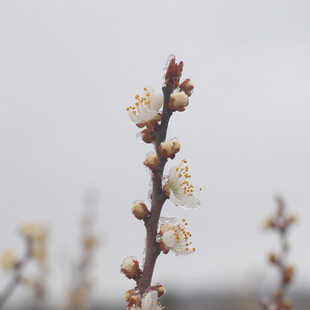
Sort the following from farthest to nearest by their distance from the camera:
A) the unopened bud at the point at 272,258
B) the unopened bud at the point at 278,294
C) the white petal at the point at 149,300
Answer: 1. the unopened bud at the point at 272,258
2. the unopened bud at the point at 278,294
3. the white petal at the point at 149,300

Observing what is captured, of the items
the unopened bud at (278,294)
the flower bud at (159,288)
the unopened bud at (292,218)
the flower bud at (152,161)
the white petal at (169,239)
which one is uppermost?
the unopened bud at (292,218)

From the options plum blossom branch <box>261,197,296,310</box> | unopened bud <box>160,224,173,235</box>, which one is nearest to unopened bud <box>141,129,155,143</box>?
unopened bud <box>160,224,173,235</box>

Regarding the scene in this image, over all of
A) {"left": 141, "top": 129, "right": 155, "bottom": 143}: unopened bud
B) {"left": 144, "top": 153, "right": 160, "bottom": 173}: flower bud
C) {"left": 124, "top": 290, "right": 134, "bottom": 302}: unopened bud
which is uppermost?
{"left": 141, "top": 129, "right": 155, "bottom": 143}: unopened bud

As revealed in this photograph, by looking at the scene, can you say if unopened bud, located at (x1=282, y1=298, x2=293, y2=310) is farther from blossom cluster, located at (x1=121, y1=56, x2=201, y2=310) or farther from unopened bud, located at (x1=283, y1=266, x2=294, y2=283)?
blossom cluster, located at (x1=121, y1=56, x2=201, y2=310)

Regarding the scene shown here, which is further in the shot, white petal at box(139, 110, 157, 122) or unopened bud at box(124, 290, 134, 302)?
white petal at box(139, 110, 157, 122)

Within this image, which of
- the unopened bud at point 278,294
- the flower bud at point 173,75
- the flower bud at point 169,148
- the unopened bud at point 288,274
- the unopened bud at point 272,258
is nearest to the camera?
the flower bud at point 169,148

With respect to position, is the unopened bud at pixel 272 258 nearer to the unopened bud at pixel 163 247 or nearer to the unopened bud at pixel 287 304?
the unopened bud at pixel 287 304

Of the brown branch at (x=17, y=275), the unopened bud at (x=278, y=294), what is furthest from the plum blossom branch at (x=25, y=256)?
the unopened bud at (x=278, y=294)
